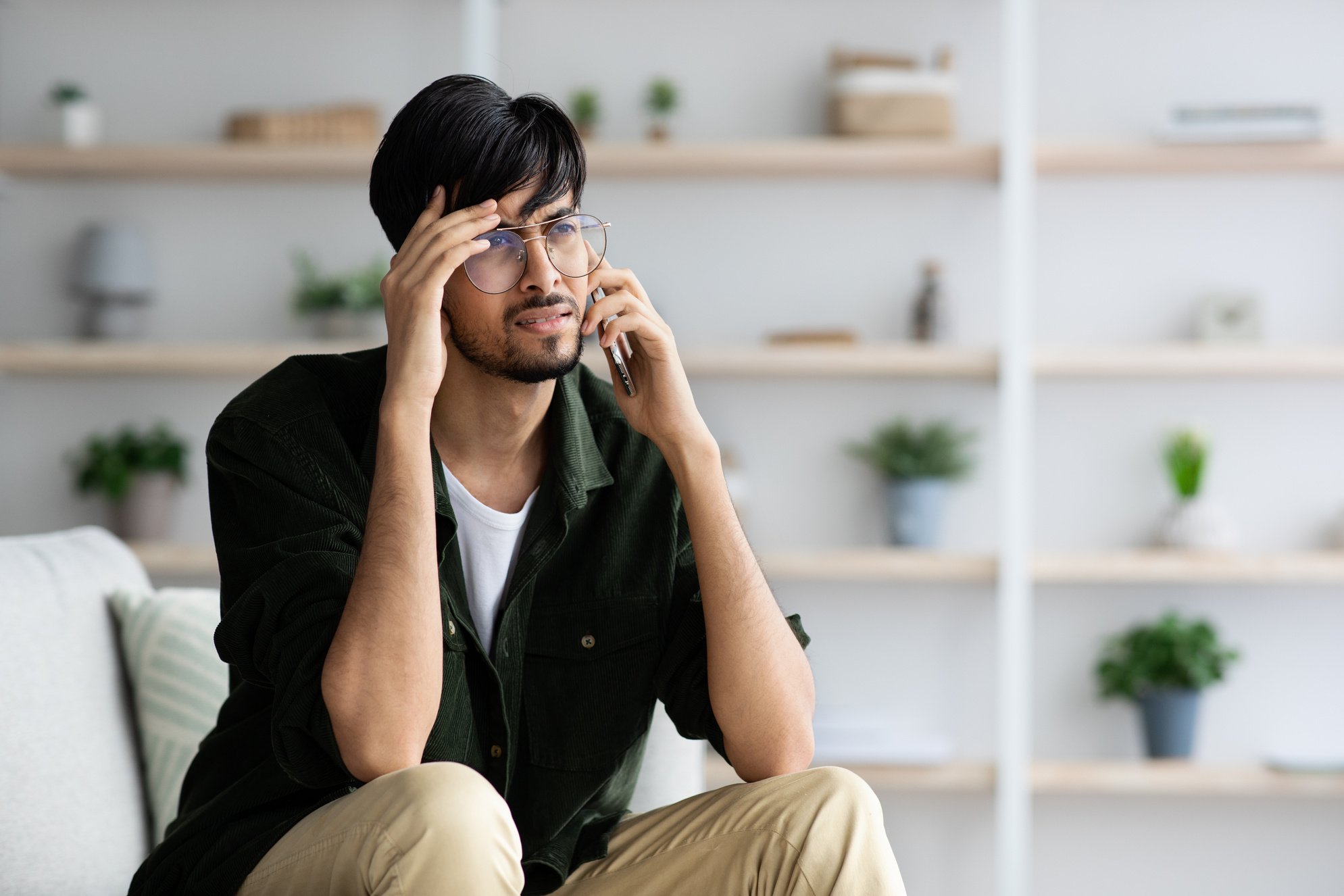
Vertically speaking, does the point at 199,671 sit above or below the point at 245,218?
below

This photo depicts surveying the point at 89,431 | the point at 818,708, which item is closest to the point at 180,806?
the point at 818,708

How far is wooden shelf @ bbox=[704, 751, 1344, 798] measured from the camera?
9.43 feet

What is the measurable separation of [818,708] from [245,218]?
1957 millimetres

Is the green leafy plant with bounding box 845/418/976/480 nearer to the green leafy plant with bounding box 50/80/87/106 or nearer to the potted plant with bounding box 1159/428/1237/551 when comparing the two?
the potted plant with bounding box 1159/428/1237/551

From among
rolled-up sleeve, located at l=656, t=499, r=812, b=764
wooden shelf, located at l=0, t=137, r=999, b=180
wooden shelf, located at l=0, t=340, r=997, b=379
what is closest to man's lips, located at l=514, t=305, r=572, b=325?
rolled-up sleeve, located at l=656, t=499, r=812, b=764

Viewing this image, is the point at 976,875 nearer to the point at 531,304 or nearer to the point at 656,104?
the point at 656,104

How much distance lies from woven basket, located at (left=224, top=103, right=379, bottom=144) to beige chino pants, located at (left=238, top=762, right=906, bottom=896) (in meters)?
2.18

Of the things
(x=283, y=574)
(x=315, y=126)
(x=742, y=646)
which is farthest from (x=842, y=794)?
(x=315, y=126)

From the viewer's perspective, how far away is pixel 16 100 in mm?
3383

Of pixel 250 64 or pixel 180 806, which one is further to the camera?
pixel 250 64

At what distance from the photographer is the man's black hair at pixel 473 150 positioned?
147 centimetres

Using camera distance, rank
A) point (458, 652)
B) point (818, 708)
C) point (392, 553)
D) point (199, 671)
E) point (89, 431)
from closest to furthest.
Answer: point (392, 553)
point (458, 652)
point (199, 671)
point (818, 708)
point (89, 431)

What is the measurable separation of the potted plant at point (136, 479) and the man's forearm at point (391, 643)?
2.06 m

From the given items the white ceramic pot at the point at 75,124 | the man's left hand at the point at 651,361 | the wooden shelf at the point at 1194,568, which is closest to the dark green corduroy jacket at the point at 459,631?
the man's left hand at the point at 651,361
